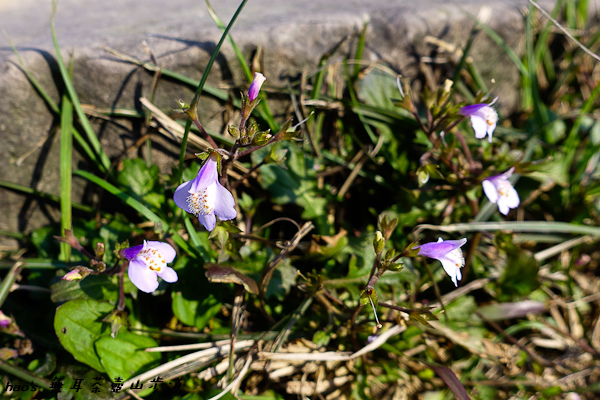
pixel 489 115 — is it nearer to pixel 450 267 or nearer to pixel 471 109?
pixel 471 109

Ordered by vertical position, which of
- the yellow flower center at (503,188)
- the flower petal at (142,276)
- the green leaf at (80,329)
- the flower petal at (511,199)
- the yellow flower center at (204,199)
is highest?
the yellow flower center at (204,199)

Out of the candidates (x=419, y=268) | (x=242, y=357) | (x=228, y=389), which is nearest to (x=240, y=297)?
(x=242, y=357)

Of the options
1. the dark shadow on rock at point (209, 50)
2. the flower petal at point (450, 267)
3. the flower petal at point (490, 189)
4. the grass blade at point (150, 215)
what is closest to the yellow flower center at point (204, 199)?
the grass blade at point (150, 215)

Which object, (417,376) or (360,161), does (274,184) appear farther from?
(417,376)

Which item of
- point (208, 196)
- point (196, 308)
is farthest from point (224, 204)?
point (196, 308)

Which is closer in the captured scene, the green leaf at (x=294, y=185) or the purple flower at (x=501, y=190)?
the purple flower at (x=501, y=190)

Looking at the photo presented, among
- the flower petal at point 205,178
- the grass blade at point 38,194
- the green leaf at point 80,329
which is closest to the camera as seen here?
the flower petal at point 205,178

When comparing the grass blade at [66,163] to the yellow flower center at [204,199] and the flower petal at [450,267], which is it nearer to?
the yellow flower center at [204,199]
